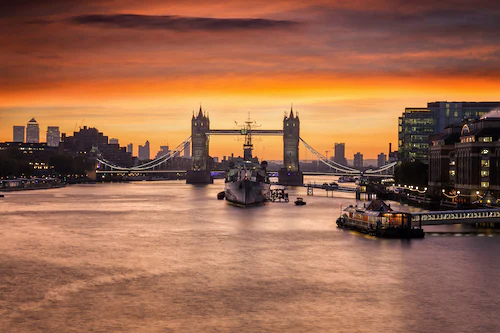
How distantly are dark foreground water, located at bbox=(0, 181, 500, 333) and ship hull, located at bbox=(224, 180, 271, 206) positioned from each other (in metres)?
36.9

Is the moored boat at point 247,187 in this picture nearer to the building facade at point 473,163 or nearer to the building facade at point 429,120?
the building facade at point 473,163

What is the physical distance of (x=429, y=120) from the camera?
16850 centimetres

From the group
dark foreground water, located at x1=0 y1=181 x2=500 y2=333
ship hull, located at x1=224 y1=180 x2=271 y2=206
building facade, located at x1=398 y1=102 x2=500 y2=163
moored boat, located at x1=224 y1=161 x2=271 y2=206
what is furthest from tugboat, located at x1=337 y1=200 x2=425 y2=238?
building facade, located at x1=398 y1=102 x2=500 y2=163

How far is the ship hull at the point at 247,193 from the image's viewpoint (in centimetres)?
10056

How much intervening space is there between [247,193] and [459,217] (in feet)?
146

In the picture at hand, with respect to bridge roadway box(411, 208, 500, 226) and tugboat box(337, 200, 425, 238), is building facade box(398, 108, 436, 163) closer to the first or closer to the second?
bridge roadway box(411, 208, 500, 226)

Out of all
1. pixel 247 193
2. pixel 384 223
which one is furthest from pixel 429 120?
pixel 384 223

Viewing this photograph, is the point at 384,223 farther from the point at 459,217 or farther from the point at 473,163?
the point at 473,163

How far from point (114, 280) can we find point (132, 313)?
308 inches

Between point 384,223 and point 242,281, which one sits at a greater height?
point 384,223

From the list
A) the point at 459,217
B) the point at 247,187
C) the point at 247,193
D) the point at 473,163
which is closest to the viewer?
the point at 459,217

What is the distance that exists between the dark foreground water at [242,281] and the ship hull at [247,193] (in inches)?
1451

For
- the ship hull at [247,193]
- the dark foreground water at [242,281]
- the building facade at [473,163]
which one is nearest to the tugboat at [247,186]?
the ship hull at [247,193]

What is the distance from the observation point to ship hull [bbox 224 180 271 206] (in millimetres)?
100562
